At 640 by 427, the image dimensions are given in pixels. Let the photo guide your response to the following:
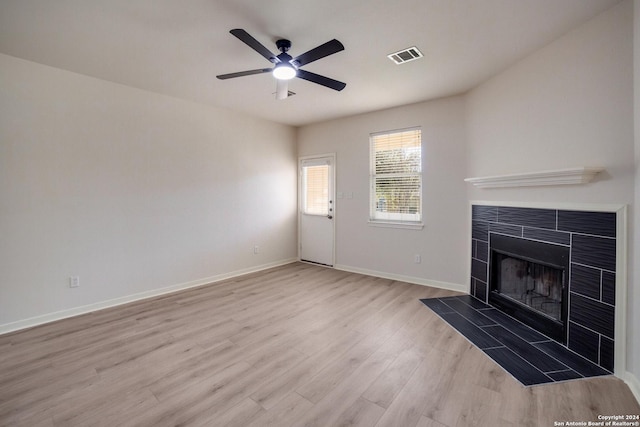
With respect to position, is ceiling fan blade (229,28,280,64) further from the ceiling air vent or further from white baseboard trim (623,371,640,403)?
white baseboard trim (623,371,640,403)

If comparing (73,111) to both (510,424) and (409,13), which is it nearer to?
(409,13)

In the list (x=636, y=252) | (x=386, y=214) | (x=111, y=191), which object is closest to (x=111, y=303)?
(x=111, y=191)

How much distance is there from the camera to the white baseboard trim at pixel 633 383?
1851 mm

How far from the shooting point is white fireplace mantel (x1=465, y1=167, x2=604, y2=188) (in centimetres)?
220

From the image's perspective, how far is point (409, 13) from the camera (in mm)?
2170

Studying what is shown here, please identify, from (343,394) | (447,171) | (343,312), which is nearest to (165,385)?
(343,394)

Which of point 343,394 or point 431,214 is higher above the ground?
point 431,214

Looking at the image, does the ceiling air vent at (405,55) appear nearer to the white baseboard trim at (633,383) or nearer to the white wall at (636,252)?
the white wall at (636,252)

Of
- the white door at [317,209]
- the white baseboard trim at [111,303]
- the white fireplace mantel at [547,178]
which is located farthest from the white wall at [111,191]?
the white fireplace mantel at [547,178]

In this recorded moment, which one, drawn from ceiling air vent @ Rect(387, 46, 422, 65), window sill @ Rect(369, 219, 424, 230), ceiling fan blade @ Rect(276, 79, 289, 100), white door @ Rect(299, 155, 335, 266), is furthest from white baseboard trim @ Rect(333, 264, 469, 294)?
ceiling fan blade @ Rect(276, 79, 289, 100)

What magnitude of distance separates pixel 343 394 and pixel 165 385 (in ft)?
4.11

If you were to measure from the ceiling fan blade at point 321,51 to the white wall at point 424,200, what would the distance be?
2.47m

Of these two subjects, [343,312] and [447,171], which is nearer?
[343,312]

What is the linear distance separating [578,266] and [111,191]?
16.0 feet
